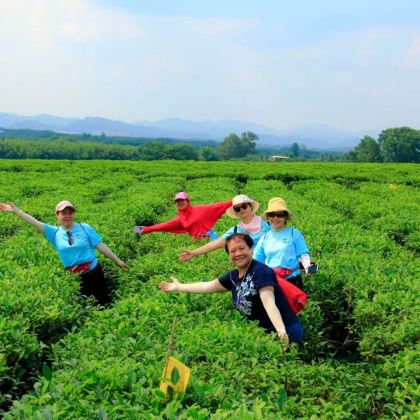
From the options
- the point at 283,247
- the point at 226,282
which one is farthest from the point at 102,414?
the point at 283,247

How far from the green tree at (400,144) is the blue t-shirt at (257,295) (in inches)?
3778

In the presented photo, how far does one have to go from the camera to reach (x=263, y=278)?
17.1ft

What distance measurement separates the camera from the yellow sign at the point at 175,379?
3625mm

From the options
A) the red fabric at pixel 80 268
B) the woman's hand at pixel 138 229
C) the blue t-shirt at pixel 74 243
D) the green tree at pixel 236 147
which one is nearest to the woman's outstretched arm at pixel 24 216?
the blue t-shirt at pixel 74 243

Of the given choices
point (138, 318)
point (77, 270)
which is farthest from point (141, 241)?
point (138, 318)

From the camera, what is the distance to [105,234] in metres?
10.3

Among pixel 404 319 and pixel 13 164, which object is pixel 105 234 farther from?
pixel 13 164

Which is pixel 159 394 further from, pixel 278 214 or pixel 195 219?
pixel 195 219

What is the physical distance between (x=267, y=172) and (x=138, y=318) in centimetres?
2278

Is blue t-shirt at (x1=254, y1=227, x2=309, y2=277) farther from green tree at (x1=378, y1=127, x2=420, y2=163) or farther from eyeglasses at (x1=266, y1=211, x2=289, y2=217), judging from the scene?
green tree at (x1=378, y1=127, x2=420, y2=163)

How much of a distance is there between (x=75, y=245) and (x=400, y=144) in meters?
96.5

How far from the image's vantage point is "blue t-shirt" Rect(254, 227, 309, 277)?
657 centimetres

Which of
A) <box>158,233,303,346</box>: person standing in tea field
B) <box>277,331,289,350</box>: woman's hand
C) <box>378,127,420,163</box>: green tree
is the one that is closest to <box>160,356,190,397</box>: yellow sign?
<box>277,331,289,350</box>: woman's hand

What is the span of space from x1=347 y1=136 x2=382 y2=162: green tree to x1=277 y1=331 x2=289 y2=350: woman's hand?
303 feet
